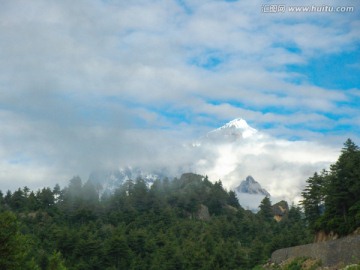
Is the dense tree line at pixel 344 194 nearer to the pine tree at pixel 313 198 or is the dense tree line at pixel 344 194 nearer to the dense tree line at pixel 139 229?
the pine tree at pixel 313 198

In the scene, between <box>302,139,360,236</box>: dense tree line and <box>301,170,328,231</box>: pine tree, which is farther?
<box>301,170,328,231</box>: pine tree

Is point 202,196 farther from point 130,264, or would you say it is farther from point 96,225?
point 130,264

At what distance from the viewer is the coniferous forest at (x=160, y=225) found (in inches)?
2247

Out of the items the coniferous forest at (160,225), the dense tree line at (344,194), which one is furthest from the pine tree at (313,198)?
the dense tree line at (344,194)

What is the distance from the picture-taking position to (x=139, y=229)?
108 meters

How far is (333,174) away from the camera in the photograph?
59.4m

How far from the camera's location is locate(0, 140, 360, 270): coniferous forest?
5706 centimetres

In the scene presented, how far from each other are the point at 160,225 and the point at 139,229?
17087mm

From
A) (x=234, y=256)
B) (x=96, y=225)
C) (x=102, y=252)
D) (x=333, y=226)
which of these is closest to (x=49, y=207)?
(x=96, y=225)

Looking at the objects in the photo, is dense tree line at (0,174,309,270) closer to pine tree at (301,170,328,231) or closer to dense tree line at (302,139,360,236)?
pine tree at (301,170,328,231)

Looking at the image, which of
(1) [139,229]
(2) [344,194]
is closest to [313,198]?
(2) [344,194]

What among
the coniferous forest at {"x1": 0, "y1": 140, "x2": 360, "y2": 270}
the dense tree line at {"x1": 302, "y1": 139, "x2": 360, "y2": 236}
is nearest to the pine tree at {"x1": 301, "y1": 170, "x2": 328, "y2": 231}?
the coniferous forest at {"x1": 0, "y1": 140, "x2": 360, "y2": 270}

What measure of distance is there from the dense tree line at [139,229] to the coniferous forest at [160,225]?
16 centimetres

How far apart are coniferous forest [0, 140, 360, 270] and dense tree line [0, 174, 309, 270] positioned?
0.16m
